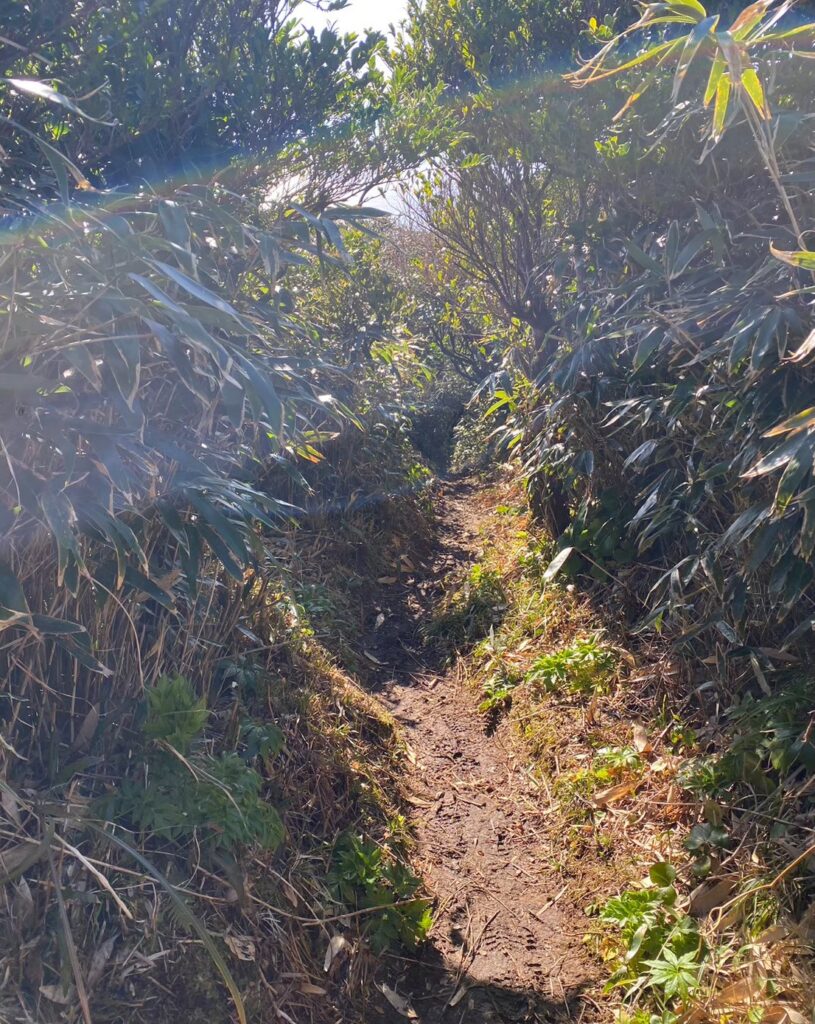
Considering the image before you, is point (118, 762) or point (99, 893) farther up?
point (118, 762)

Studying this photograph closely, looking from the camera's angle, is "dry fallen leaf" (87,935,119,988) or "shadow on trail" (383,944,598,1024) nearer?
"dry fallen leaf" (87,935,119,988)

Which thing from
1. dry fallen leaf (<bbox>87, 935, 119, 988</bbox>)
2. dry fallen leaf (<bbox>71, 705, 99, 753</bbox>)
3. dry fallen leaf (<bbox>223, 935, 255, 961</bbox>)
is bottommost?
dry fallen leaf (<bbox>223, 935, 255, 961</bbox>)

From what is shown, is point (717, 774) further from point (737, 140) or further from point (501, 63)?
point (501, 63)

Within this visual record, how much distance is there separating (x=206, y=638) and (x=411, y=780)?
1.27 meters

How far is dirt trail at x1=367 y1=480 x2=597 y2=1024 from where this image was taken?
8.18ft

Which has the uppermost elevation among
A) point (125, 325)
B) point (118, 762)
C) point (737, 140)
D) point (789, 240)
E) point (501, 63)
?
point (501, 63)

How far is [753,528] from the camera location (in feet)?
7.57

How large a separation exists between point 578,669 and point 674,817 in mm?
1044

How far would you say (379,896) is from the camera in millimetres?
2613

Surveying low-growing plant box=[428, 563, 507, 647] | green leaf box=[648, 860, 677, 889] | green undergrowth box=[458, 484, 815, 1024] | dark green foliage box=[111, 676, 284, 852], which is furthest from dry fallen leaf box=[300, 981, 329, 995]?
low-growing plant box=[428, 563, 507, 647]

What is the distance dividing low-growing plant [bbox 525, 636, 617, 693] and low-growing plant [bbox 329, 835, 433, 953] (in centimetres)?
134

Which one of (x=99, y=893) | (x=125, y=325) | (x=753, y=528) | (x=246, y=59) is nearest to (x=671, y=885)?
(x=753, y=528)

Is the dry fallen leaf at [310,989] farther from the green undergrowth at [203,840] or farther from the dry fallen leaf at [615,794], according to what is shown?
the dry fallen leaf at [615,794]

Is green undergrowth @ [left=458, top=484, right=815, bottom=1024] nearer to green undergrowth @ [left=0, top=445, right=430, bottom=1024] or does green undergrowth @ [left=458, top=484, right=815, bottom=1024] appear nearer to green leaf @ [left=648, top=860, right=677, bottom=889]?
green leaf @ [left=648, top=860, right=677, bottom=889]
